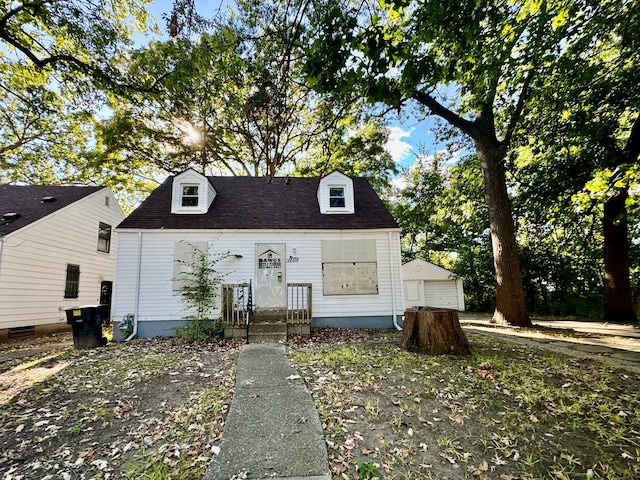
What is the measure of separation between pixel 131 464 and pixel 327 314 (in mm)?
6890

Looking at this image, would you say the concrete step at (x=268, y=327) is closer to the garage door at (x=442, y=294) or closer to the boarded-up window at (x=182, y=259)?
the boarded-up window at (x=182, y=259)

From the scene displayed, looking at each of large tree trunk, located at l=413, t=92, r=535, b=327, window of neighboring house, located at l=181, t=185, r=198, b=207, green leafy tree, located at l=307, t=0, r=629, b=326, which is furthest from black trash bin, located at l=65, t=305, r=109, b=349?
large tree trunk, located at l=413, t=92, r=535, b=327

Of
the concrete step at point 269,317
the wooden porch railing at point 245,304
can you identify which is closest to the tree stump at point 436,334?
the wooden porch railing at point 245,304

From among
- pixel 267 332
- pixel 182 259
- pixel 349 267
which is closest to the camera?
pixel 267 332

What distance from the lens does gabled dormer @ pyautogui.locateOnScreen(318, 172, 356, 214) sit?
1018 cm

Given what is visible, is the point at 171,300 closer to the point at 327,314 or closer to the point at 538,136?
the point at 327,314

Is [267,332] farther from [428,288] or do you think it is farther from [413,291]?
[428,288]

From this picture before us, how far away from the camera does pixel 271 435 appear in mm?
2684

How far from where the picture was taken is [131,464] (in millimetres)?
2439

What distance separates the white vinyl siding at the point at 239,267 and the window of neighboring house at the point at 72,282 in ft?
15.0

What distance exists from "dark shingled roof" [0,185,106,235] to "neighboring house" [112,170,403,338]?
3999 mm

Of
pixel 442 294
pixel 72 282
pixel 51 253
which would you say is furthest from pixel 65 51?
pixel 442 294

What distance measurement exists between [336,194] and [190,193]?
16.5 ft

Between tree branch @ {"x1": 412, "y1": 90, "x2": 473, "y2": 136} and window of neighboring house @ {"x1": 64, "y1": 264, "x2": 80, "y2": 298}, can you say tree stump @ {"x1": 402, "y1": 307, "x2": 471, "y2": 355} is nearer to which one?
tree branch @ {"x1": 412, "y1": 90, "x2": 473, "y2": 136}
